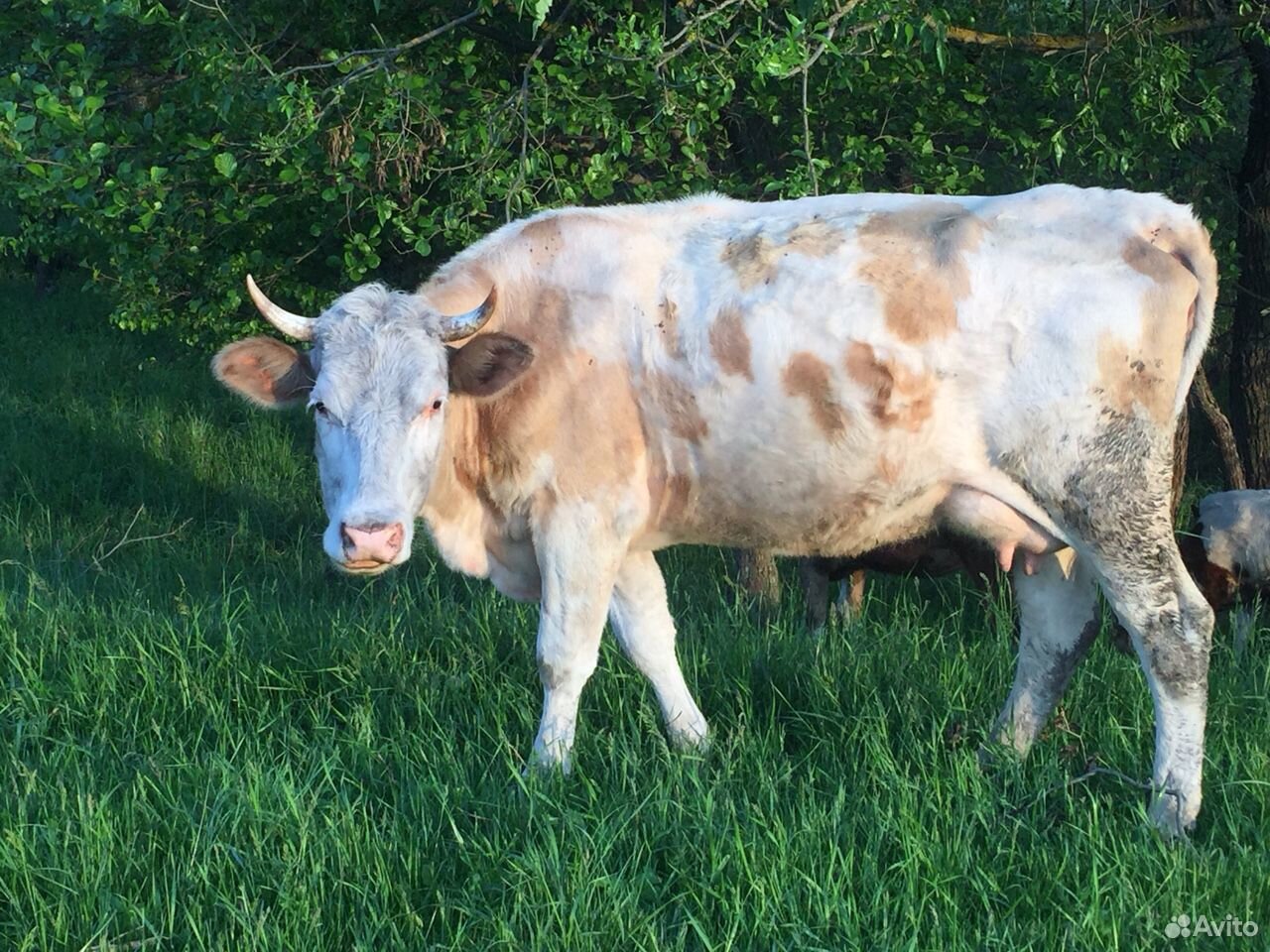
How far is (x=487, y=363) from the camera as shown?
493 centimetres

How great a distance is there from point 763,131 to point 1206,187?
319cm

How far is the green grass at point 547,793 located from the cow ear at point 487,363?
1.28m

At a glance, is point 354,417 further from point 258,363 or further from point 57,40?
point 57,40

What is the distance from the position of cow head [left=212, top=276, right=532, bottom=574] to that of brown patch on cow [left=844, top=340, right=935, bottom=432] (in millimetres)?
1177

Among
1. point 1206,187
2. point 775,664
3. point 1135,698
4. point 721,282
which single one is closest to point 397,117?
point 721,282

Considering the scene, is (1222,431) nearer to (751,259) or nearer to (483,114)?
(751,259)

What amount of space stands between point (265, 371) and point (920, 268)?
2.51m

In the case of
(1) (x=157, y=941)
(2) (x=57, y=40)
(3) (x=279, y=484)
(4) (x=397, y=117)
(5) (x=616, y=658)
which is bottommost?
(3) (x=279, y=484)

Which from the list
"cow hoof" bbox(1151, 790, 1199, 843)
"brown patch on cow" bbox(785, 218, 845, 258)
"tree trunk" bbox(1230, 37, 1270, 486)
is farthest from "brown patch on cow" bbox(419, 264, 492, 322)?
"tree trunk" bbox(1230, 37, 1270, 486)

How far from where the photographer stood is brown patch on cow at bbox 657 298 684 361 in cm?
495

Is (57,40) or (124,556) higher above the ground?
(57,40)

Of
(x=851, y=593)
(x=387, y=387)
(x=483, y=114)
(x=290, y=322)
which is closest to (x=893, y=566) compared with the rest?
(x=851, y=593)

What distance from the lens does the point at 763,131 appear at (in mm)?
8672

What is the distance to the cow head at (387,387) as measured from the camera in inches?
182
